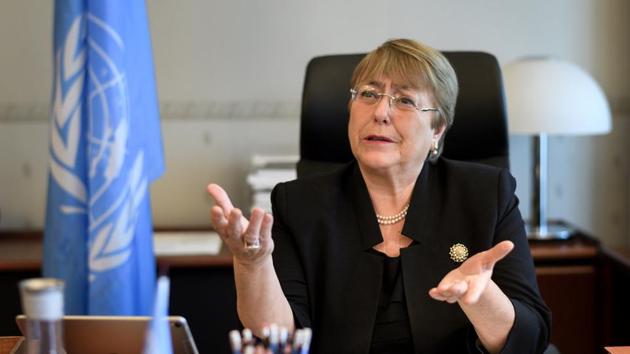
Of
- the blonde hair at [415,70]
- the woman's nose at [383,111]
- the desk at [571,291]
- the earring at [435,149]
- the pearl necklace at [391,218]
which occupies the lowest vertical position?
the desk at [571,291]

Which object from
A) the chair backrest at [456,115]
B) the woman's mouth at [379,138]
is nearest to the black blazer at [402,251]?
the woman's mouth at [379,138]

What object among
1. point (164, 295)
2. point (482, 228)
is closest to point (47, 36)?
point (482, 228)

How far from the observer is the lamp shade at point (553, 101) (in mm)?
2521

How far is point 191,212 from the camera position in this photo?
9.82 ft

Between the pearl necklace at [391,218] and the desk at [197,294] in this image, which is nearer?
the pearl necklace at [391,218]

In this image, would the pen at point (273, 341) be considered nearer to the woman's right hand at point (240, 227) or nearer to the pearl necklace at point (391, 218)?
the woman's right hand at point (240, 227)

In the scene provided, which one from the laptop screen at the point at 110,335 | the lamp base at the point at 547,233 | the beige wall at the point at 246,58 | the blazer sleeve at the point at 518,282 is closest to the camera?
the laptop screen at the point at 110,335

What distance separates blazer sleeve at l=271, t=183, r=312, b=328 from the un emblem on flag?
0.67 metres

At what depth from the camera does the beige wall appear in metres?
2.90

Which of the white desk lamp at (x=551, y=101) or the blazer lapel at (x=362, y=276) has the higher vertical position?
the white desk lamp at (x=551, y=101)

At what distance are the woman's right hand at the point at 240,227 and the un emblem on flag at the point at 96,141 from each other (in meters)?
0.99

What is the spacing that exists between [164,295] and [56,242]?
57.9 inches

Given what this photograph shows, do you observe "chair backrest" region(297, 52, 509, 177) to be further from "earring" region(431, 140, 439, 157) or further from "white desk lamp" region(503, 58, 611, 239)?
"white desk lamp" region(503, 58, 611, 239)

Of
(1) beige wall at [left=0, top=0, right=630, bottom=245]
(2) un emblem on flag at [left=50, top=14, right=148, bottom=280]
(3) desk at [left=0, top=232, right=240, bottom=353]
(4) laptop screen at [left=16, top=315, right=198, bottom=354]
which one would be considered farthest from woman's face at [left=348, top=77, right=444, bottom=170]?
(1) beige wall at [left=0, top=0, right=630, bottom=245]
